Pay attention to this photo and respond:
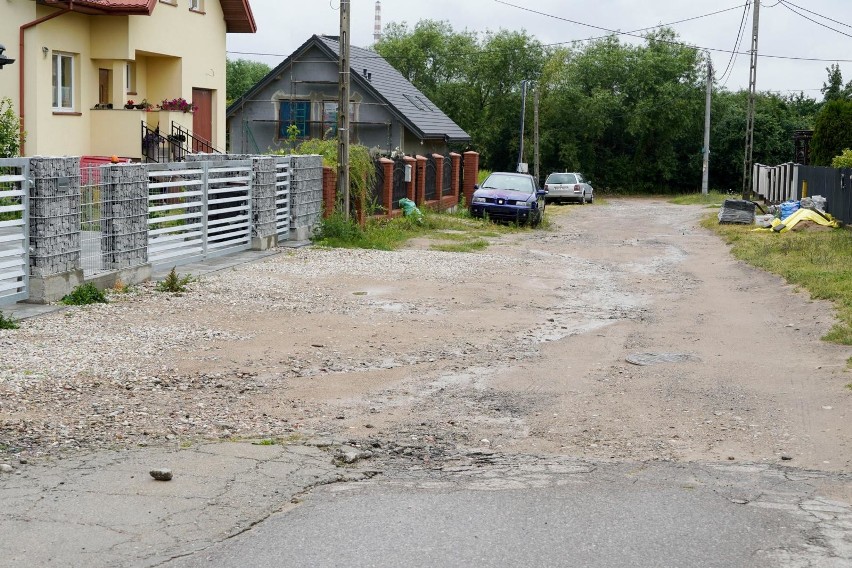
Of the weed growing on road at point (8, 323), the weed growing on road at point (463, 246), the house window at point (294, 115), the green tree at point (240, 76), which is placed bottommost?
the weed growing on road at point (463, 246)

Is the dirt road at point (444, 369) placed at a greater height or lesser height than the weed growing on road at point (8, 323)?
lesser

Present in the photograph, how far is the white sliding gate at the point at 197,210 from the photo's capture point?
52.8 feet

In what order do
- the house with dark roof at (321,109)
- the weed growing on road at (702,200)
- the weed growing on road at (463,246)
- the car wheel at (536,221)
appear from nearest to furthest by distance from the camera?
the weed growing on road at (463,246) < the car wheel at (536,221) < the house with dark roof at (321,109) < the weed growing on road at (702,200)

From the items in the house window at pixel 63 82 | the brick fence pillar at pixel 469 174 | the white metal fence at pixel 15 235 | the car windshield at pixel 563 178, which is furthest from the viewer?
the car windshield at pixel 563 178

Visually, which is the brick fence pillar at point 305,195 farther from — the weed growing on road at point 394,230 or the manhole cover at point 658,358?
the manhole cover at point 658,358

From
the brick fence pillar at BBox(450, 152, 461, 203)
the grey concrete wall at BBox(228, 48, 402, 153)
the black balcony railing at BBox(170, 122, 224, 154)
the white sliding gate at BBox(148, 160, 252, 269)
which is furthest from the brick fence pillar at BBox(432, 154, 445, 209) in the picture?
the white sliding gate at BBox(148, 160, 252, 269)

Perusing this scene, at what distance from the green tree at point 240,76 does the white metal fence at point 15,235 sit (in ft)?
192

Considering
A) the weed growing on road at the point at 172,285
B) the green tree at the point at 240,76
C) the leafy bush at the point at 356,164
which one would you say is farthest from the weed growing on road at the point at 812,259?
the green tree at the point at 240,76

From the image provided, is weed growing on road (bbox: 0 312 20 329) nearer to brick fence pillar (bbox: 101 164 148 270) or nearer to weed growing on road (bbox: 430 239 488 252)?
brick fence pillar (bbox: 101 164 148 270)

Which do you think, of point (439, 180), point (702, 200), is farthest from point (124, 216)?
point (702, 200)

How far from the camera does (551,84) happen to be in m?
64.8

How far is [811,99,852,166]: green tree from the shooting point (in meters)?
39.2

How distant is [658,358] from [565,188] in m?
37.7

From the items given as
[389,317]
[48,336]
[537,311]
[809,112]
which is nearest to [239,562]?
[48,336]
